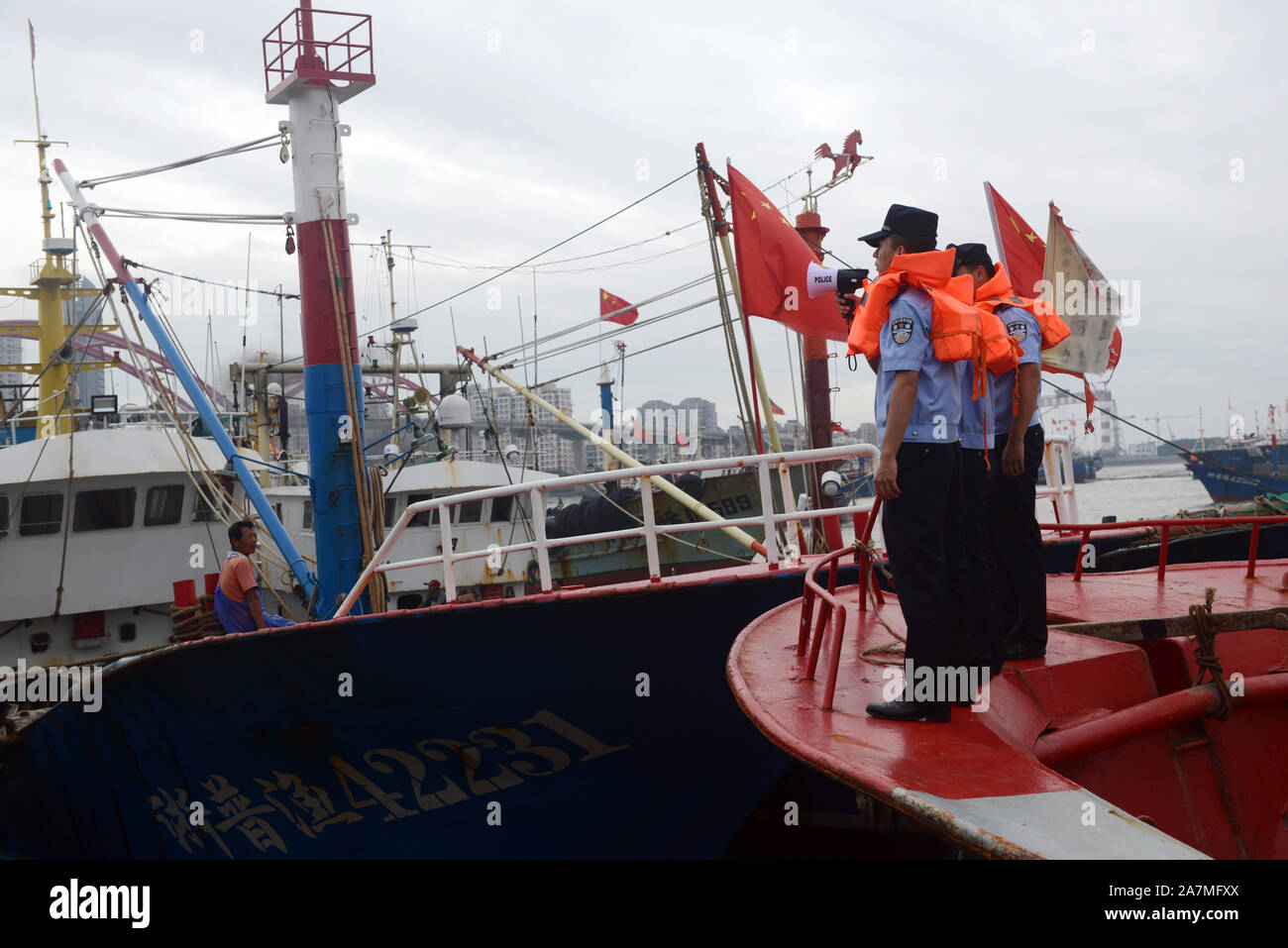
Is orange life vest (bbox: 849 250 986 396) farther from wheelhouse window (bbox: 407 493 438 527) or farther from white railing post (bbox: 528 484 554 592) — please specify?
wheelhouse window (bbox: 407 493 438 527)

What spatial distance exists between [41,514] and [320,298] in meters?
5.64

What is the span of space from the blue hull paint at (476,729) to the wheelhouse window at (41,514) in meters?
5.79

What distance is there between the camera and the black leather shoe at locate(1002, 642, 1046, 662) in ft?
15.1

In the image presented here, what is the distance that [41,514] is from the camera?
12641 millimetres

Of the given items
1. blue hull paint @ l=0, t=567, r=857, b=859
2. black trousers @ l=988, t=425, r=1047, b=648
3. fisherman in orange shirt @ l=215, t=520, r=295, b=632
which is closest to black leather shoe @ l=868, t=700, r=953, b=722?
black trousers @ l=988, t=425, r=1047, b=648

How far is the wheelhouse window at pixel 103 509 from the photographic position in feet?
42.0

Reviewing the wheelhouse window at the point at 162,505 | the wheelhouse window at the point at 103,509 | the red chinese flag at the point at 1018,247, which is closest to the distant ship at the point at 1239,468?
the red chinese flag at the point at 1018,247

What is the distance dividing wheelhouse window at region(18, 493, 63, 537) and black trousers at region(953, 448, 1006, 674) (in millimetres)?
11967

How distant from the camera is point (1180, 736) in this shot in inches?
171

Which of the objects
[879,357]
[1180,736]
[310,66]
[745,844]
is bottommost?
[745,844]

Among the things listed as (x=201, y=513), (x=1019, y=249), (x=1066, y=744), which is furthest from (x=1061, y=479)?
(x=201, y=513)

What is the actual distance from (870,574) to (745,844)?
4124mm
